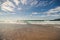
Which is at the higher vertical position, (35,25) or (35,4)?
(35,4)

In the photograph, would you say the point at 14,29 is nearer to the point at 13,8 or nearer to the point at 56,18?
the point at 13,8

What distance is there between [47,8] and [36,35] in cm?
38

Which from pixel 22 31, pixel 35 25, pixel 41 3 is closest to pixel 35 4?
pixel 41 3

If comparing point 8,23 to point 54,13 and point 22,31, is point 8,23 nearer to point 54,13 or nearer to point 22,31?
point 22,31

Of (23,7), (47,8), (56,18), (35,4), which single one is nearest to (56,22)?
(56,18)

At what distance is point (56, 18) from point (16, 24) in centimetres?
53

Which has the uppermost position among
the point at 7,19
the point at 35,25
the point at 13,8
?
the point at 13,8

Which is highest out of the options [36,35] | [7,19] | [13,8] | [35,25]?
[13,8]

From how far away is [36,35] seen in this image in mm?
1684

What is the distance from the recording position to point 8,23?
5.60 ft

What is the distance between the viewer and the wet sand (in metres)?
1.67

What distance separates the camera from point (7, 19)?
→ 5.65 ft

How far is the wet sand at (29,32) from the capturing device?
1672 millimetres

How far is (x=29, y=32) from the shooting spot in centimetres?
169
